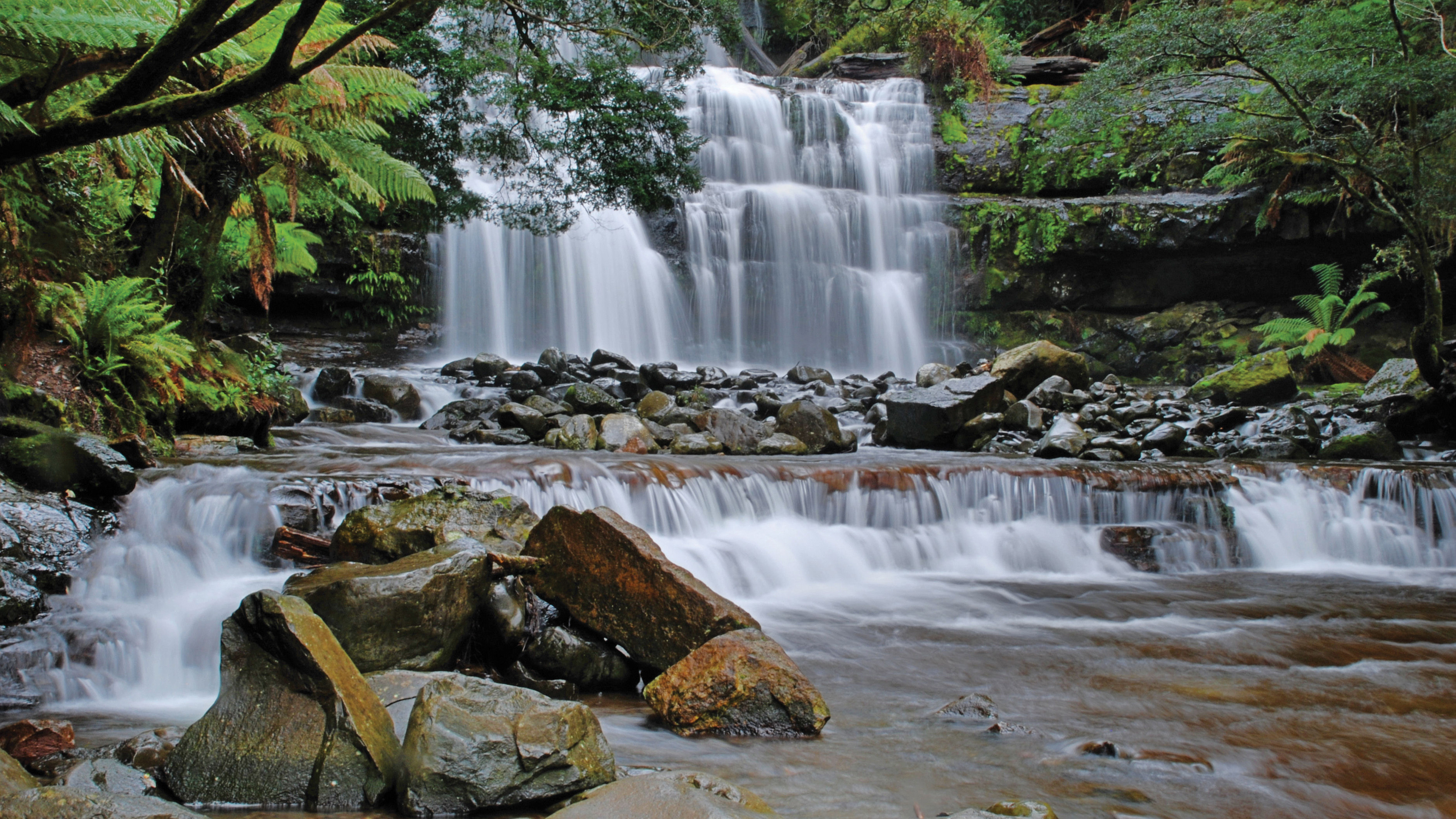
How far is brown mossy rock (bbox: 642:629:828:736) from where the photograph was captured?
318 centimetres

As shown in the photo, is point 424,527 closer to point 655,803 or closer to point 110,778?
point 110,778

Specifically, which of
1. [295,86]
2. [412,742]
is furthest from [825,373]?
[412,742]

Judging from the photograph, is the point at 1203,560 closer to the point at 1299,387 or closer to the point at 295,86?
the point at 295,86

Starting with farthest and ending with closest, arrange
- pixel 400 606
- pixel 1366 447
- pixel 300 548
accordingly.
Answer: pixel 1366 447, pixel 300 548, pixel 400 606

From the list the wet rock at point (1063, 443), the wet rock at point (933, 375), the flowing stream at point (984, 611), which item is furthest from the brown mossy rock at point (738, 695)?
the wet rock at point (933, 375)

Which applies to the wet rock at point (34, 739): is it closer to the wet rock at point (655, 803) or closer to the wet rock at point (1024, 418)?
the wet rock at point (655, 803)

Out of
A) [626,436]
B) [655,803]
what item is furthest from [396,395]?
[655,803]

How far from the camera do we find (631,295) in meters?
16.2

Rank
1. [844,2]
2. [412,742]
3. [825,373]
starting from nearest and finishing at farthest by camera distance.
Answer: [412,742]
[844,2]
[825,373]

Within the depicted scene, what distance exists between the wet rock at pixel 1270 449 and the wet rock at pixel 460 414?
931 centimetres

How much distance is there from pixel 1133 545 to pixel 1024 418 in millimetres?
3971

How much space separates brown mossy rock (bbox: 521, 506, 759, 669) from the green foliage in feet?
51.2

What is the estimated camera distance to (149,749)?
2559 mm

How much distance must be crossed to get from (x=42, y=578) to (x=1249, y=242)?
18944 mm
